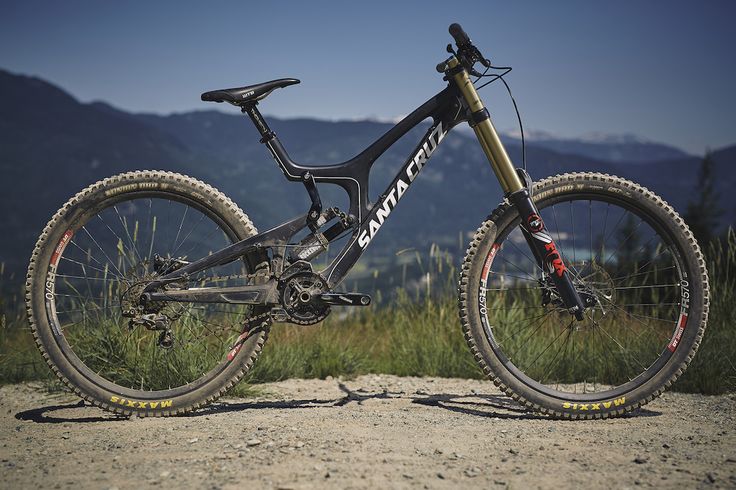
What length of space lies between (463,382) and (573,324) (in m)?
1.40

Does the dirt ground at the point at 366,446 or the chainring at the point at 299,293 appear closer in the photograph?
the dirt ground at the point at 366,446

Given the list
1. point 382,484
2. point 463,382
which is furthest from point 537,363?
point 382,484

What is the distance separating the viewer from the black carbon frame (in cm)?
389

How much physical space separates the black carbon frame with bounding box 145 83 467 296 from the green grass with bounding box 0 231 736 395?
39.2 inches

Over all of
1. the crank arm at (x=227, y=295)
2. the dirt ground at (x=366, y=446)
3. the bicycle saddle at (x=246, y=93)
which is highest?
the bicycle saddle at (x=246, y=93)

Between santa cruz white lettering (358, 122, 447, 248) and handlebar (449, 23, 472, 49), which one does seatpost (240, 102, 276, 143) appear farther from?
handlebar (449, 23, 472, 49)

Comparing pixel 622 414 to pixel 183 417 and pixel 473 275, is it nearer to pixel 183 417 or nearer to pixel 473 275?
pixel 473 275

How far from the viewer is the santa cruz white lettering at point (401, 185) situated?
13.0 ft

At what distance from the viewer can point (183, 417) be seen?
12.8 ft

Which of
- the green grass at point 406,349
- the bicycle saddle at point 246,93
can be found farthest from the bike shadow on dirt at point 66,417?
the bicycle saddle at point 246,93

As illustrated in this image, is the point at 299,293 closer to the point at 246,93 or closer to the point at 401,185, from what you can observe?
the point at 401,185

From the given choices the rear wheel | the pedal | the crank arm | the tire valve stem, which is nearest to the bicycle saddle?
the rear wheel

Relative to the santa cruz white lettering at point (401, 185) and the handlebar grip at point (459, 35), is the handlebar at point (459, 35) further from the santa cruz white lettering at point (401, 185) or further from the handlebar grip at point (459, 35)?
the santa cruz white lettering at point (401, 185)

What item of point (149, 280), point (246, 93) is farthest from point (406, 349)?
point (246, 93)
